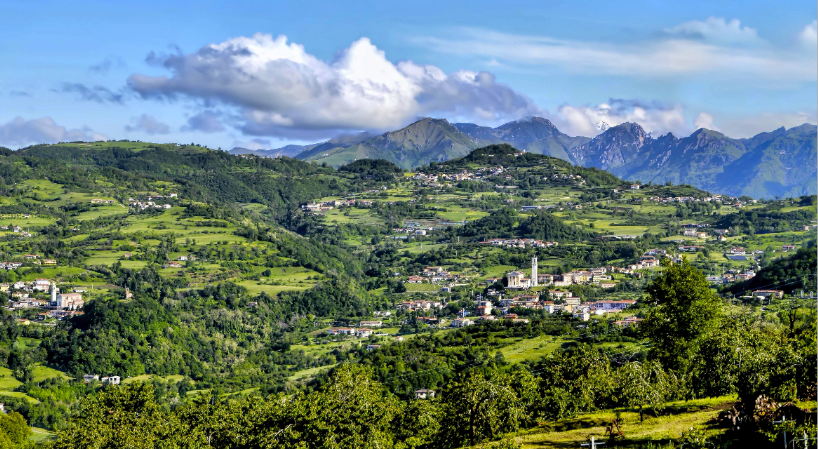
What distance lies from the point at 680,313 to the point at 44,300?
97.3 meters

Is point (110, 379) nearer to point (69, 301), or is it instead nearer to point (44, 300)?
point (69, 301)

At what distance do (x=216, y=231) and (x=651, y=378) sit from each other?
125 metres

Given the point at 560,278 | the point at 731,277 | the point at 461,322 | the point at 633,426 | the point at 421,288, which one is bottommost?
the point at 461,322

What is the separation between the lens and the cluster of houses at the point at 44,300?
3866 inches

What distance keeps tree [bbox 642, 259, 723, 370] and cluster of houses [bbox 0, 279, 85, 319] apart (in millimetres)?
85265

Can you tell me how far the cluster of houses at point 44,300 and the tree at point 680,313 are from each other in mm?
85265

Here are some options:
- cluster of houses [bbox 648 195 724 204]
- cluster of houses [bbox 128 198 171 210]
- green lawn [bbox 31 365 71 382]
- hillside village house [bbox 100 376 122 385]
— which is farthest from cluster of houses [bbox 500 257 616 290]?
cluster of houses [bbox 128 198 171 210]

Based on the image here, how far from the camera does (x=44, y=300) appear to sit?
103938mm

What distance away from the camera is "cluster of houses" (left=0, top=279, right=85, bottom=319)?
98188mm

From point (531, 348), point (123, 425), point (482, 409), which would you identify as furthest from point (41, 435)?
point (482, 409)

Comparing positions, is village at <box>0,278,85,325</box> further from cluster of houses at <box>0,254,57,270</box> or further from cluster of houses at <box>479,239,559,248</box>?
cluster of houses at <box>479,239,559,248</box>

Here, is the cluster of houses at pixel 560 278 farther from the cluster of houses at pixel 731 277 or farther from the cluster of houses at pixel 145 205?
the cluster of houses at pixel 145 205

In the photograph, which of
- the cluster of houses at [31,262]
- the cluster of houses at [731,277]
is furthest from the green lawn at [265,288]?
the cluster of houses at [731,277]

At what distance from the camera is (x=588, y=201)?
190m
